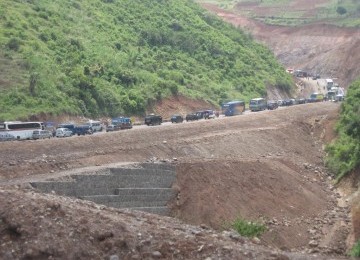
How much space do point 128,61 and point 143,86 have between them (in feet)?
19.1

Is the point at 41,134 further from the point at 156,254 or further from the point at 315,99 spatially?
the point at 315,99

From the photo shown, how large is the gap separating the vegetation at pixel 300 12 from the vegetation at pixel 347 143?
77.5 meters

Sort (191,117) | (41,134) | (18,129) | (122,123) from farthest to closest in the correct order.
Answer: (191,117) → (122,123) → (18,129) → (41,134)

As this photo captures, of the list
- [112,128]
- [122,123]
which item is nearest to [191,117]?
[122,123]

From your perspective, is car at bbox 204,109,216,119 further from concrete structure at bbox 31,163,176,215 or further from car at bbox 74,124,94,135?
concrete structure at bbox 31,163,176,215

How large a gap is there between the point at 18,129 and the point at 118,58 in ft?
97.5

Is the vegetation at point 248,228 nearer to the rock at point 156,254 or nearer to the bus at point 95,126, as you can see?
the rock at point 156,254

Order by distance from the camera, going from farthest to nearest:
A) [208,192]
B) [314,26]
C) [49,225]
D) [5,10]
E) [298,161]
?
[314,26]
[5,10]
[298,161]
[208,192]
[49,225]

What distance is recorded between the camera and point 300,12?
527ft

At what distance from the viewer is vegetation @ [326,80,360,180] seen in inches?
2258

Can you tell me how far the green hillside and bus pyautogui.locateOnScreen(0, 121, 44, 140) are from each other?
207 inches

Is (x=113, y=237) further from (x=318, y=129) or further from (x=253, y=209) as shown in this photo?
(x=318, y=129)

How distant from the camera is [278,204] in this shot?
160 feet

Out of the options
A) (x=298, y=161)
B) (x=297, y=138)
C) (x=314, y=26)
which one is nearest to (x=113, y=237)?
(x=298, y=161)
